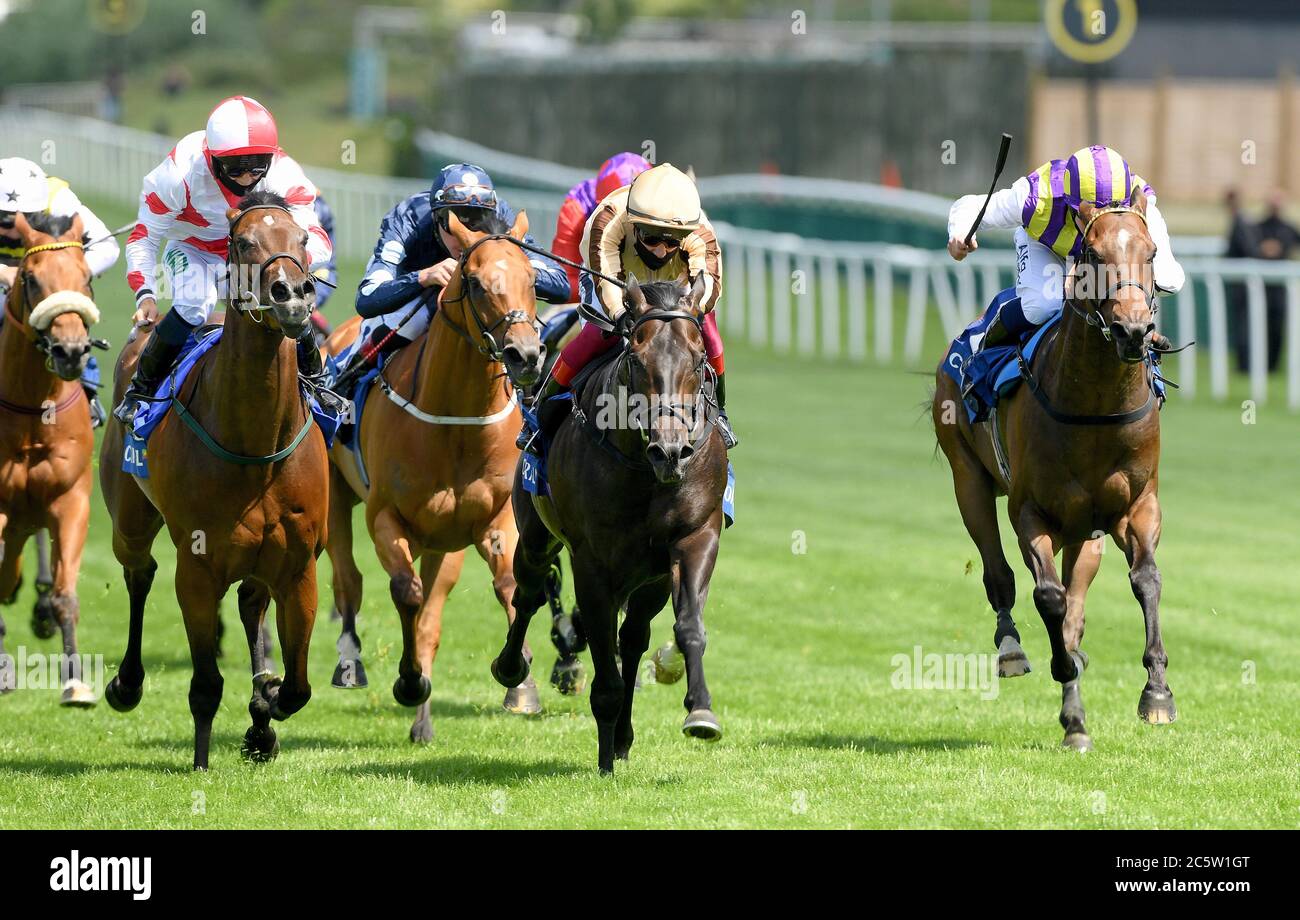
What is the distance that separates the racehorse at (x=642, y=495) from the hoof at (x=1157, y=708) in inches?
73.3

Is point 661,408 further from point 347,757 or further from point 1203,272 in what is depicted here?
point 1203,272

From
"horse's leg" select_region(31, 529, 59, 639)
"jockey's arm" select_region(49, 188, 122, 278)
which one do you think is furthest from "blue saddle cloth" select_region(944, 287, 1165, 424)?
"horse's leg" select_region(31, 529, 59, 639)

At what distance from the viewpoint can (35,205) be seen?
9.71 meters

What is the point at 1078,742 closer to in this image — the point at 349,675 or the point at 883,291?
the point at 349,675

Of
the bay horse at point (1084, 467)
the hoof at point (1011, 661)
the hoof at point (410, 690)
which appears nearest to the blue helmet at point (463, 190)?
the hoof at point (410, 690)

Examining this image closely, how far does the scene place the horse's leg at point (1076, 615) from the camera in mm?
8234

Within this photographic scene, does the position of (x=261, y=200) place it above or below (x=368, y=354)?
above

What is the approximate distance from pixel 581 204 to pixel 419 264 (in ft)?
2.71

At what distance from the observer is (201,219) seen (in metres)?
8.32

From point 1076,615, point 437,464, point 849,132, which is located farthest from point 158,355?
point 849,132

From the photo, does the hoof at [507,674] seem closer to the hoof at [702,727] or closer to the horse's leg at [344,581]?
the horse's leg at [344,581]

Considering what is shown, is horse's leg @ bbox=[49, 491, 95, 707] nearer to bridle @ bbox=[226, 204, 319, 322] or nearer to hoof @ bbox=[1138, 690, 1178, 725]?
bridle @ bbox=[226, 204, 319, 322]
